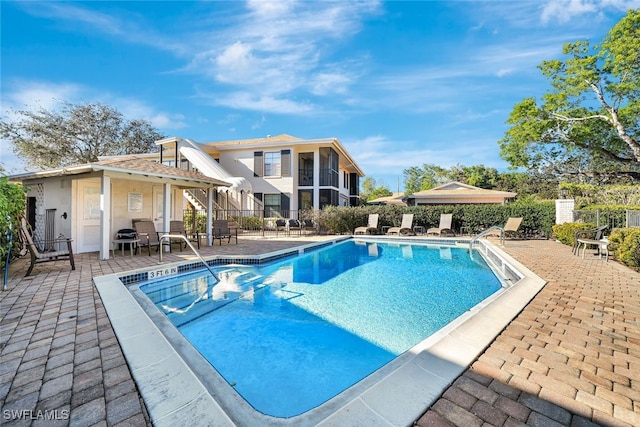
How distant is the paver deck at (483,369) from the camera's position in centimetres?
201

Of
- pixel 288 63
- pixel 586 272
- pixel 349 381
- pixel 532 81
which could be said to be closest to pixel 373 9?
pixel 288 63

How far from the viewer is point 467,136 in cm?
3169

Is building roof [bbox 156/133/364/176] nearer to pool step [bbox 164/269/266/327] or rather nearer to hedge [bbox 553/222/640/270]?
pool step [bbox 164/269/266/327]

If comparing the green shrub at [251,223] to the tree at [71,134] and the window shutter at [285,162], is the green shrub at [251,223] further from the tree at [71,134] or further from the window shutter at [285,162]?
the tree at [71,134]

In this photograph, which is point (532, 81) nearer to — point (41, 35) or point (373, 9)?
point (373, 9)

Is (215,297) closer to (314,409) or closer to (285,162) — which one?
(314,409)

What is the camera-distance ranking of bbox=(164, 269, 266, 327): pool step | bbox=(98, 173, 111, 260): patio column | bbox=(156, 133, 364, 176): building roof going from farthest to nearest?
bbox=(156, 133, 364, 176): building roof → bbox=(98, 173, 111, 260): patio column → bbox=(164, 269, 266, 327): pool step

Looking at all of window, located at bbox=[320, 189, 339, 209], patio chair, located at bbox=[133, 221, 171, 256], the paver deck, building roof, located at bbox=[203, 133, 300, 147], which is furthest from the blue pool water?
building roof, located at bbox=[203, 133, 300, 147]

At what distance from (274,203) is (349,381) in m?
18.4

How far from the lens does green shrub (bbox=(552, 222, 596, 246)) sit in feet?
37.7

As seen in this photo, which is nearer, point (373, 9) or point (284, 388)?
point (284, 388)

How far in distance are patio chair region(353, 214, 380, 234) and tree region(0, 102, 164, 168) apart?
26.2 metres

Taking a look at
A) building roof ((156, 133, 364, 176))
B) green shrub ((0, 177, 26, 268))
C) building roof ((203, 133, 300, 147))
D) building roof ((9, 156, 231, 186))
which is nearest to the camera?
green shrub ((0, 177, 26, 268))

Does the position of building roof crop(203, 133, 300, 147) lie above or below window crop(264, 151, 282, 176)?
above
